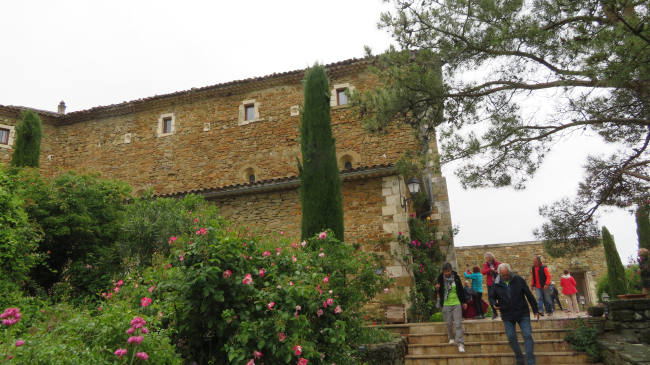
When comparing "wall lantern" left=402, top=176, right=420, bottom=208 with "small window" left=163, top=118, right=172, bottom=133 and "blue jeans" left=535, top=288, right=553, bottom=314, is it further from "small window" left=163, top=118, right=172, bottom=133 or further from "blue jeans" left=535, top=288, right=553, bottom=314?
"small window" left=163, top=118, right=172, bottom=133

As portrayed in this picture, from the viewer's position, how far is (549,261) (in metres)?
16.8

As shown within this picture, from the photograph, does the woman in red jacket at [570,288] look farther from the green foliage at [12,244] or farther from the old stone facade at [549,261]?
the green foliage at [12,244]

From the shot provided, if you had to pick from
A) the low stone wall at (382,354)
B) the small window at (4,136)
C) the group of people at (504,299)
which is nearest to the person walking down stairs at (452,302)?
the group of people at (504,299)

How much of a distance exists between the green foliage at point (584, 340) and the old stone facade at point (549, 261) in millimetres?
11150

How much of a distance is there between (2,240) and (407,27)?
668 centimetres

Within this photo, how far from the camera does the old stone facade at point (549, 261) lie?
16.7 m

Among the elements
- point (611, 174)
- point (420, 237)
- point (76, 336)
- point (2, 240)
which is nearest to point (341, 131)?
point (420, 237)

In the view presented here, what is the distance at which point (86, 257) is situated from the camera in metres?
7.62

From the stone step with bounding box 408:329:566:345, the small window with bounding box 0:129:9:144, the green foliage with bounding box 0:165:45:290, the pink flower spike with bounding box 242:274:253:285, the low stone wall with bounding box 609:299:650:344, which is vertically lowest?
the stone step with bounding box 408:329:566:345

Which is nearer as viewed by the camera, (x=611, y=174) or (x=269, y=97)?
(x=611, y=174)

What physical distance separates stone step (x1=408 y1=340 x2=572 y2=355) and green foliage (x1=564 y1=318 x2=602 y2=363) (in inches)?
5.2

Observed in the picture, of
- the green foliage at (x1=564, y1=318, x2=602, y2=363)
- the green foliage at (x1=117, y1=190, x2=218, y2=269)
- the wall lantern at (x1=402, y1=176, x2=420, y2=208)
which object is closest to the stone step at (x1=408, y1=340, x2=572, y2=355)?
the green foliage at (x1=564, y1=318, x2=602, y2=363)

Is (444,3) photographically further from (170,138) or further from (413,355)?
(170,138)

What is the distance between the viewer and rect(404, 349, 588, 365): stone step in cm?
589
